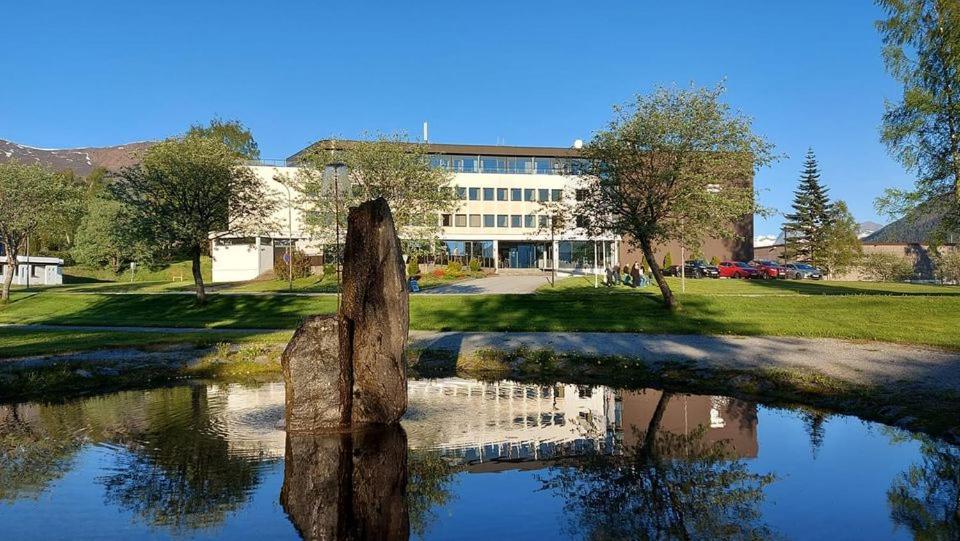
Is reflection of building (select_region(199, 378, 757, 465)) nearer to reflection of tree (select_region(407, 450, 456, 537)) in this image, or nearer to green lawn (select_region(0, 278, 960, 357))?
reflection of tree (select_region(407, 450, 456, 537))

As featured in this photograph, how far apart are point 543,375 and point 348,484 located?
8.71 meters

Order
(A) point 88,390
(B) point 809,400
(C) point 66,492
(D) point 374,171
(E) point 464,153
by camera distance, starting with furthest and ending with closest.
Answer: (E) point 464,153 → (D) point 374,171 → (A) point 88,390 → (B) point 809,400 → (C) point 66,492

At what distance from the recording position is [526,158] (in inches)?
3022

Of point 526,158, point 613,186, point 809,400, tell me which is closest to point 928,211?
point 613,186

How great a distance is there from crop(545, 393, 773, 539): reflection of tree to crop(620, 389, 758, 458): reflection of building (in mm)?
356

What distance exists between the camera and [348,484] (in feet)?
25.6

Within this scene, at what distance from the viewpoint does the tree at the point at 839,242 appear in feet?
216

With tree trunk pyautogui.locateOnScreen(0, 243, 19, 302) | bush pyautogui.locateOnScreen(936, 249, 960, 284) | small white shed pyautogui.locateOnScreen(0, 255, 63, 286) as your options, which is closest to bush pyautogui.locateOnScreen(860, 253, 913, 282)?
bush pyautogui.locateOnScreen(936, 249, 960, 284)

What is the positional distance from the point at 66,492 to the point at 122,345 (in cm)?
1244

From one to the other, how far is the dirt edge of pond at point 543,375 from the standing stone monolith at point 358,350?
5669mm

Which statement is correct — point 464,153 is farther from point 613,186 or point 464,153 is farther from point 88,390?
point 88,390

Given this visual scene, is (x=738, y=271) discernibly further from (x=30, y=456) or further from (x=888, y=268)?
(x=30, y=456)

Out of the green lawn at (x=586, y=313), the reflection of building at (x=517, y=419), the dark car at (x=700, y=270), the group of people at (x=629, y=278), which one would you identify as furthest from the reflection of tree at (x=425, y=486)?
the dark car at (x=700, y=270)

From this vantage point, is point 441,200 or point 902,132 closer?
point 902,132
